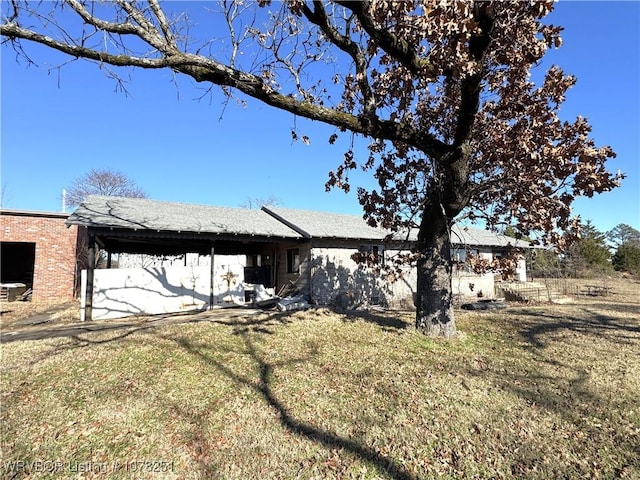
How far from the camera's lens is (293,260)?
50.4 ft

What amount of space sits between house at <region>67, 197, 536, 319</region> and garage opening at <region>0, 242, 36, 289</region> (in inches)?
290

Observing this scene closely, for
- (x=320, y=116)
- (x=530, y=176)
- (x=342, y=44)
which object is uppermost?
(x=342, y=44)

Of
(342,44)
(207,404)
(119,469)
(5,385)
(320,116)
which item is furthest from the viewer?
(342,44)

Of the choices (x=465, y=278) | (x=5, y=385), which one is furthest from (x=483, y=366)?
(x=465, y=278)

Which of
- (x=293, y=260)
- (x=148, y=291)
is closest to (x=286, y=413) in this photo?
(x=148, y=291)

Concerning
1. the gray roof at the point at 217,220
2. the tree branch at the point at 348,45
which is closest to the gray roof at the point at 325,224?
the gray roof at the point at 217,220

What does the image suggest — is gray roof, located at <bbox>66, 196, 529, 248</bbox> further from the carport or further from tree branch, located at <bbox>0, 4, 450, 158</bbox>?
tree branch, located at <bbox>0, 4, 450, 158</bbox>

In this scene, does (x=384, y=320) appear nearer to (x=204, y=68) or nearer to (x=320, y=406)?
(x=320, y=406)

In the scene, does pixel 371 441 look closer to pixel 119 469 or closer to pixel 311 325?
pixel 119 469

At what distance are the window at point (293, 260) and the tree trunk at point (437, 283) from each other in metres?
7.99

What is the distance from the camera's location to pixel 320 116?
18.1 feet

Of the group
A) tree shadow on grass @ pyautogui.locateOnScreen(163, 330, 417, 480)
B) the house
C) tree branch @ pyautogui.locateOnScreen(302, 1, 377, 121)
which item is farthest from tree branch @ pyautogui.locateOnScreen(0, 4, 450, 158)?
tree shadow on grass @ pyautogui.locateOnScreen(163, 330, 417, 480)

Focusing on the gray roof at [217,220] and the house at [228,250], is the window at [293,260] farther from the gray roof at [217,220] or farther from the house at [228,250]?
the gray roof at [217,220]

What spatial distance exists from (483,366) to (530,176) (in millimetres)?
3383
